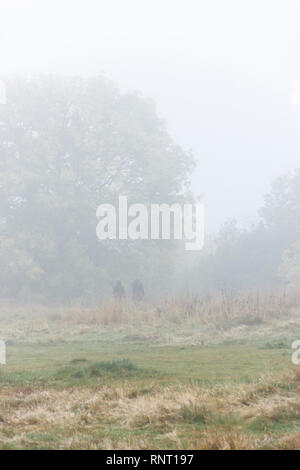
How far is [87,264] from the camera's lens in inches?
1848

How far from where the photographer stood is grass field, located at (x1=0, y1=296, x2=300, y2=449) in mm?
7230

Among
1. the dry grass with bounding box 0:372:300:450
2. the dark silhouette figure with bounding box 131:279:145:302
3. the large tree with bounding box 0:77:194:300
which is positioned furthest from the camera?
the large tree with bounding box 0:77:194:300

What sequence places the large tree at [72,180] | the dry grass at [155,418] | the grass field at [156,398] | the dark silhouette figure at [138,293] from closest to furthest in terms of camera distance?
the dry grass at [155,418], the grass field at [156,398], the dark silhouette figure at [138,293], the large tree at [72,180]

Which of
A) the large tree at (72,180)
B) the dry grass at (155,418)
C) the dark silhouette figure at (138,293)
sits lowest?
the dark silhouette figure at (138,293)

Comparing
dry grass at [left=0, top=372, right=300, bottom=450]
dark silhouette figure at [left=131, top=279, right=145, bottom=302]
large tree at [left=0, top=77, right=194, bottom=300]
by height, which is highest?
Answer: large tree at [left=0, top=77, right=194, bottom=300]

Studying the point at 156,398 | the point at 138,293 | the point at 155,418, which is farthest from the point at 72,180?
the point at 155,418

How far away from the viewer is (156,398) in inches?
371

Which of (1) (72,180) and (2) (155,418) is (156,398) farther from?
(1) (72,180)

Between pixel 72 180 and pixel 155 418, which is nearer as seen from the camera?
pixel 155 418

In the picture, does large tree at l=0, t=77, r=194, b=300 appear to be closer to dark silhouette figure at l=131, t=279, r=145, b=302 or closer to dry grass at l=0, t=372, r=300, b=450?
dark silhouette figure at l=131, t=279, r=145, b=302

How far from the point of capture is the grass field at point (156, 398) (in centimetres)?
723

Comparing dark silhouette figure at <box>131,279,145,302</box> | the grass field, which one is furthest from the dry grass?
dark silhouette figure at <box>131,279,145,302</box>

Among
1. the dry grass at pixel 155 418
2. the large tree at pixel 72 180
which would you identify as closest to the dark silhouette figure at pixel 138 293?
the large tree at pixel 72 180

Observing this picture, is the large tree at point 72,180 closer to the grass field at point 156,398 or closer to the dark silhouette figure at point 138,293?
the dark silhouette figure at point 138,293
